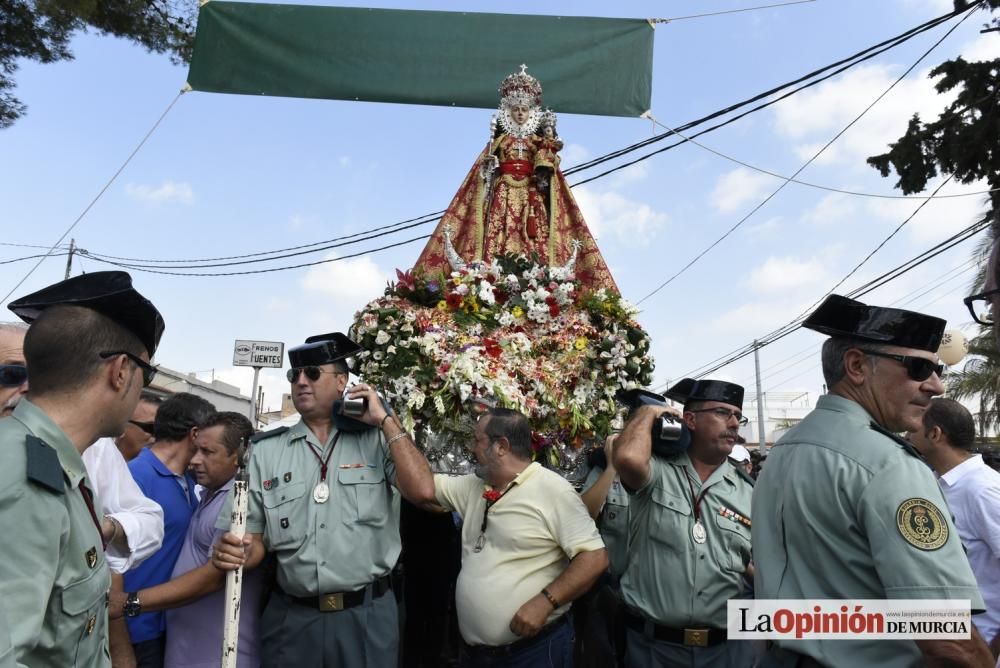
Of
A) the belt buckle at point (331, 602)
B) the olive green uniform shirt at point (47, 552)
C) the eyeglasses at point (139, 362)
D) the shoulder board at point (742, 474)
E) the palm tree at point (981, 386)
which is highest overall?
the palm tree at point (981, 386)

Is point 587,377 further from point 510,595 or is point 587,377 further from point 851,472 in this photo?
point 851,472

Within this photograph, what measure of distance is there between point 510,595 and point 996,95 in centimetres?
955

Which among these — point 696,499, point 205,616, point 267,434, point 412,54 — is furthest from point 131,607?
point 412,54

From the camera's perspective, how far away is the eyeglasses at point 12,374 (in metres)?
2.62

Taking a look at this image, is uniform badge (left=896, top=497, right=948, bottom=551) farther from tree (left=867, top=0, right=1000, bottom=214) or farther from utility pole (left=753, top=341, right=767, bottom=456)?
utility pole (left=753, top=341, right=767, bottom=456)

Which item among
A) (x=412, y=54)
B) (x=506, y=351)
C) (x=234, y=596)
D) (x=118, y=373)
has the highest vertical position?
(x=412, y=54)

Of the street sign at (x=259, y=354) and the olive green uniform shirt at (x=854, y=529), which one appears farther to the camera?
the street sign at (x=259, y=354)


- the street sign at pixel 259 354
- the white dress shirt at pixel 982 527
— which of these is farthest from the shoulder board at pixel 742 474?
the street sign at pixel 259 354

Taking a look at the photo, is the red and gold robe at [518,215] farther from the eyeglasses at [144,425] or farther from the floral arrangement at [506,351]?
the eyeglasses at [144,425]

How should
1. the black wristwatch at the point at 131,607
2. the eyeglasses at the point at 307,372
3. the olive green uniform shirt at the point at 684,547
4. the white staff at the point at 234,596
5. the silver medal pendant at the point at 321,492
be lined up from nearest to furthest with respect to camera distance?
the white staff at the point at 234,596 → the black wristwatch at the point at 131,607 → the olive green uniform shirt at the point at 684,547 → the silver medal pendant at the point at 321,492 → the eyeglasses at the point at 307,372

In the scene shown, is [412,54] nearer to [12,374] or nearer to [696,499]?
[696,499]

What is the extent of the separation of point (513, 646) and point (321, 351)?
1.73 metres

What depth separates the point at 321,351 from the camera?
3.81 metres

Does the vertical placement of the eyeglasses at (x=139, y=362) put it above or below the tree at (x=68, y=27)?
below
